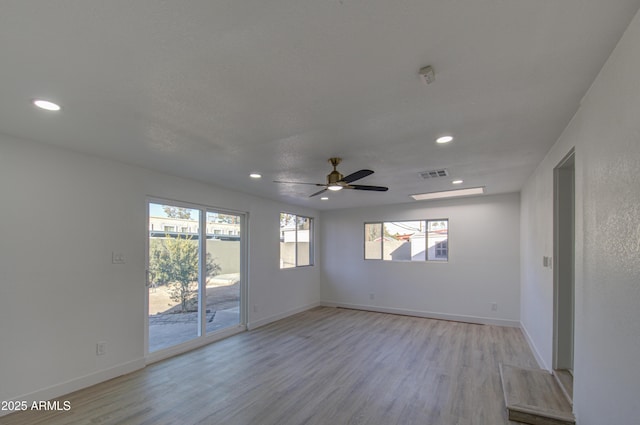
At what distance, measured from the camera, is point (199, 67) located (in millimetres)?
1722

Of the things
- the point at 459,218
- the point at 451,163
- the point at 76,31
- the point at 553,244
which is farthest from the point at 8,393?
the point at 459,218

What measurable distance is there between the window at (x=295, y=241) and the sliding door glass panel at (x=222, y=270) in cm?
131

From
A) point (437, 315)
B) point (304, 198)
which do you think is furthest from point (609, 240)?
point (437, 315)

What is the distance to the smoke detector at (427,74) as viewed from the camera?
1.72 m

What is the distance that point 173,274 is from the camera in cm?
436

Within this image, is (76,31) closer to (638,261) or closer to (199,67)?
(199,67)

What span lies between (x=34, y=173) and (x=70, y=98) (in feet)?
4.84

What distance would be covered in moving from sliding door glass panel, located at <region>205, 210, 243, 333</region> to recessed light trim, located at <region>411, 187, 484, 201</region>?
348 centimetres

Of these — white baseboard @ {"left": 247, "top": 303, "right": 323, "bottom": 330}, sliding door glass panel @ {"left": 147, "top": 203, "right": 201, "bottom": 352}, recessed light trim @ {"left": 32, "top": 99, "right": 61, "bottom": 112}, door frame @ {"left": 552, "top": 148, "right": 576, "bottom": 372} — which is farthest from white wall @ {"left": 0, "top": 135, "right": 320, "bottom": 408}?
door frame @ {"left": 552, "top": 148, "right": 576, "bottom": 372}

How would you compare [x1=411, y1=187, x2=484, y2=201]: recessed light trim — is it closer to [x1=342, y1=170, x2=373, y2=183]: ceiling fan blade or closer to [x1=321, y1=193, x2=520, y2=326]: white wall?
[x1=321, y1=193, x2=520, y2=326]: white wall

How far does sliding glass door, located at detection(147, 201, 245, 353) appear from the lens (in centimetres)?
414

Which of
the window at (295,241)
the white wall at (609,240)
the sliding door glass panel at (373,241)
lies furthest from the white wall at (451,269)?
the white wall at (609,240)

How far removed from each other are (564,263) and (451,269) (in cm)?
324

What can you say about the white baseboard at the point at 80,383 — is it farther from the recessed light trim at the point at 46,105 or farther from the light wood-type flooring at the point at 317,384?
the recessed light trim at the point at 46,105
